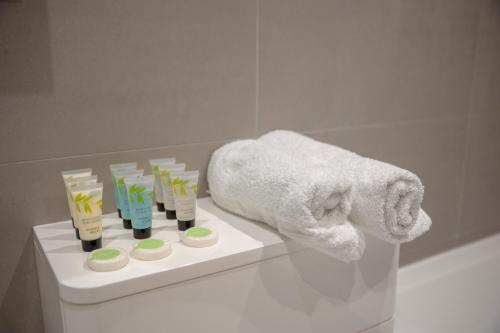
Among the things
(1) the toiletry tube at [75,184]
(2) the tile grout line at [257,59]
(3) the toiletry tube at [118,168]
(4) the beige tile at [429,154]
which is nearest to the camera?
(1) the toiletry tube at [75,184]

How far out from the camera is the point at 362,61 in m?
1.10

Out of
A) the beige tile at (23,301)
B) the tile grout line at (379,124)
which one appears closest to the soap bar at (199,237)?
the beige tile at (23,301)

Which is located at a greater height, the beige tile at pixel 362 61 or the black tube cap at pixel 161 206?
the beige tile at pixel 362 61

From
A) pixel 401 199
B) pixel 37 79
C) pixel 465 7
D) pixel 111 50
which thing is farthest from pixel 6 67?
pixel 465 7

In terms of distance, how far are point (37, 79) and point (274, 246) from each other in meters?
0.46

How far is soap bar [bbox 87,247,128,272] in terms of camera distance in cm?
59

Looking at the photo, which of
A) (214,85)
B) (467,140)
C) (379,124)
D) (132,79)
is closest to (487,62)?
(467,140)

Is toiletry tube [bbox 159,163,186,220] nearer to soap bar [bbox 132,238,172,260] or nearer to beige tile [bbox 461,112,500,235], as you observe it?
soap bar [bbox 132,238,172,260]

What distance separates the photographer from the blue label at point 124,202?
0.73m

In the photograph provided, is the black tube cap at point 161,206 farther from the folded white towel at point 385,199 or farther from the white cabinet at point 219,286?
the folded white towel at point 385,199

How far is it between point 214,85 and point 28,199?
390 millimetres

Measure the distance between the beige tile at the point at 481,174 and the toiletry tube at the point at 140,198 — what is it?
1086 millimetres

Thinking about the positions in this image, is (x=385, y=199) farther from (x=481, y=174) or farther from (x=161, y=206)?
(x=481, y=174)

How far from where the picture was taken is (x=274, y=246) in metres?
0.70
